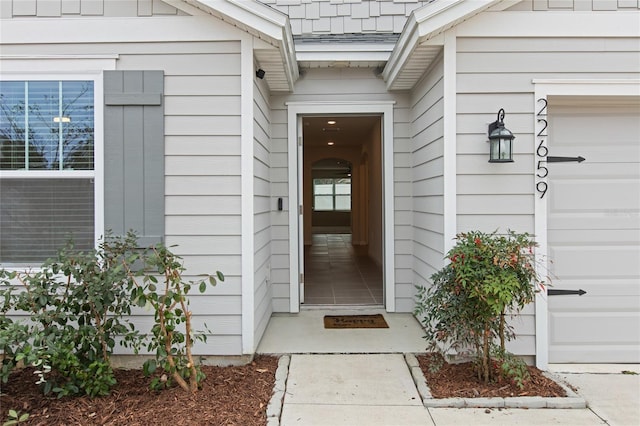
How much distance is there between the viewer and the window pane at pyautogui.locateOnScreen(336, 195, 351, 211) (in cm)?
1619

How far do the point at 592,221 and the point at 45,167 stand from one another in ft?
13.5

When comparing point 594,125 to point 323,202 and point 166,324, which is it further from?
point 323,202

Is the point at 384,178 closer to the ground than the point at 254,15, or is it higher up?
closer to the ground

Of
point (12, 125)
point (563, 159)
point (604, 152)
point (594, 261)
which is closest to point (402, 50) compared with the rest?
point (563, 159)

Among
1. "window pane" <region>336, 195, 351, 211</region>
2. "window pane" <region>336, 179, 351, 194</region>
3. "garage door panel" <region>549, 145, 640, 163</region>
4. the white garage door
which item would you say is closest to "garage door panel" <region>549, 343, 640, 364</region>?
the white garage door

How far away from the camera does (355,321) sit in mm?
3939

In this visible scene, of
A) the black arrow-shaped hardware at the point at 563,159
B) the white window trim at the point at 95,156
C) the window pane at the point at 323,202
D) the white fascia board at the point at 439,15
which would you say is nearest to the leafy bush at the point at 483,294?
the black arrow-shaped hardware at the point at 563,159

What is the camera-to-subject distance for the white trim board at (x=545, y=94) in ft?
9.78

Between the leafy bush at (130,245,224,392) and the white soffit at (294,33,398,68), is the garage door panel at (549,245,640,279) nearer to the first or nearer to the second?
the white soffit at (294,33,398,68)

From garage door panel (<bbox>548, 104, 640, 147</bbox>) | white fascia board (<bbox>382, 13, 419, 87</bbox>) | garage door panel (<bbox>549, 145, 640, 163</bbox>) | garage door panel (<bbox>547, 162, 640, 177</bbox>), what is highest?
white fascia board (<bbox>382, 13, 419, 87</bbox>)

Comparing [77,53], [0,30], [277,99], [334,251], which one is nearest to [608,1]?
[277,99]

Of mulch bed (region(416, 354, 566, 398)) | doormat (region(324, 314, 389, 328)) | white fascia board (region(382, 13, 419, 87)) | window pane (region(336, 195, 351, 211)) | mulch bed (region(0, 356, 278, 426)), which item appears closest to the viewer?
mulch bed (region(0, 356, 278, 426))

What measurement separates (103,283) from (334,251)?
276 inches

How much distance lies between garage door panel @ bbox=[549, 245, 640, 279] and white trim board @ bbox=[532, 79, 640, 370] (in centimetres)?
25
